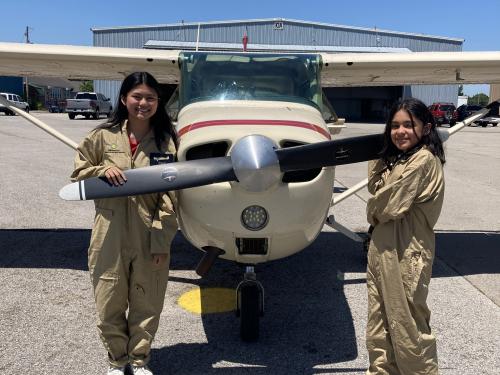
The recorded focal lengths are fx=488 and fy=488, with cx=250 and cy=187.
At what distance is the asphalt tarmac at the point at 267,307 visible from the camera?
3172 mm

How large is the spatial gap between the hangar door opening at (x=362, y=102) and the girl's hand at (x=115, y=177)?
4479 cm

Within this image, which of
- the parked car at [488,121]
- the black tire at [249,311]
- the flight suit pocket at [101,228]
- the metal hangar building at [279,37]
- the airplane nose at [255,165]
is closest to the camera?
the airplane nose at [255,165]

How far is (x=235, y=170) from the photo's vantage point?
2664 mm

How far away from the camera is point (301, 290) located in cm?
448

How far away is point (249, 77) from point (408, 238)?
2239 millimetres

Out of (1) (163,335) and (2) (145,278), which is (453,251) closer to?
(1) (163,335)

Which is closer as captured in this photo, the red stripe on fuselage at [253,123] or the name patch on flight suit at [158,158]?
the name patch on flight suit at [158,158]

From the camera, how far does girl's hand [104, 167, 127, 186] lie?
9.05ft

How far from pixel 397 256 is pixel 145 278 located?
145cm

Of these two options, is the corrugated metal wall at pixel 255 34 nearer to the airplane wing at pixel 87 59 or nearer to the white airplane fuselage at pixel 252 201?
the airplane wing at pixel 87 59

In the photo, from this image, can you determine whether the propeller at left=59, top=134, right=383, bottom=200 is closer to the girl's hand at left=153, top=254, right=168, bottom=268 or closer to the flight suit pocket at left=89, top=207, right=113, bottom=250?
the flight suit pocket at left=89, top=207, right=113, bottom=250

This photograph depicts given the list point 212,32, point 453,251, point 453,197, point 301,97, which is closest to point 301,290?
point 301,97

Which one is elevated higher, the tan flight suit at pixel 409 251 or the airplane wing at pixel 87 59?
the airplane wing at pixel 87 59

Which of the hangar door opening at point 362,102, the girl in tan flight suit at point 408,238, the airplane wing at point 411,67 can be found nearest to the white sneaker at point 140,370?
the girl in tan flight suit at point 408,238
